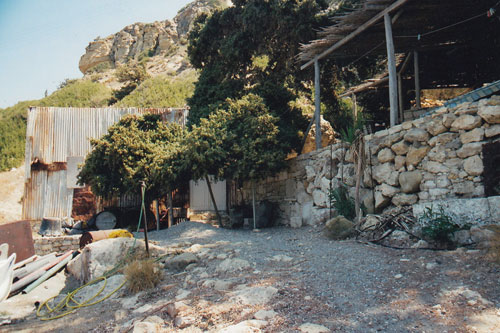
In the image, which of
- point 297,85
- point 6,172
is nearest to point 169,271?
point 297,85

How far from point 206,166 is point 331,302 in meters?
6.94

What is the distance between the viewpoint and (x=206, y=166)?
1020cm

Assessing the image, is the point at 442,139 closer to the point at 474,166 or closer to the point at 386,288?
the point at 474,166

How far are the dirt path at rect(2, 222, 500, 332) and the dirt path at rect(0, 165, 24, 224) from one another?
1714 centimetres

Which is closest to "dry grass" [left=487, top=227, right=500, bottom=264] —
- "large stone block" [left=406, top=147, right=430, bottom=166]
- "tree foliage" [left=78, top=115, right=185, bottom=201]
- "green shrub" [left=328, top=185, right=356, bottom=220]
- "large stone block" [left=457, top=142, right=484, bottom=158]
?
"large stone block" [left=457, top=142, right=484, bottom=158]

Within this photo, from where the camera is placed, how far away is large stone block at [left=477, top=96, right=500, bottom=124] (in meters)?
5.35

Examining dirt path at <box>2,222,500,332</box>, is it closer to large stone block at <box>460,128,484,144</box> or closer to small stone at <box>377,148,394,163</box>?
large stone block at <box>460,128,484,144</box>

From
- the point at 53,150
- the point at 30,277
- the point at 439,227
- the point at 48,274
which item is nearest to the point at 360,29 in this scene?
the point at 439,227

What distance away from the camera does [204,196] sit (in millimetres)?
14695

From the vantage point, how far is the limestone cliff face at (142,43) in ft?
142

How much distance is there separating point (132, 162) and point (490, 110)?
984cm

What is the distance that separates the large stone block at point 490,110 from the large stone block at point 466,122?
12 cm

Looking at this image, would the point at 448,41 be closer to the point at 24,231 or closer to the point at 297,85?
the point at 297,85

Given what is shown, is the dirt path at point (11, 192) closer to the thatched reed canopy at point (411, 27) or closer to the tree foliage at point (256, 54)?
the tree foliage at point (256, 54)
